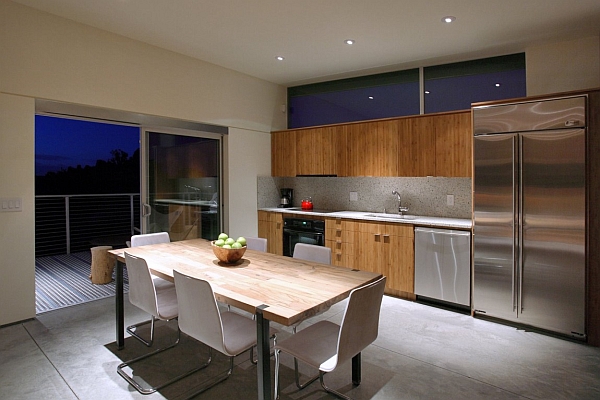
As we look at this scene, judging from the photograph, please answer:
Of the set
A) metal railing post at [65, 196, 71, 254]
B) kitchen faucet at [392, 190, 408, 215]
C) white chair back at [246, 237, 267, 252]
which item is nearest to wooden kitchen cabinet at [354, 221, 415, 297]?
kitchen faucet at [392, 190, 408, 215]

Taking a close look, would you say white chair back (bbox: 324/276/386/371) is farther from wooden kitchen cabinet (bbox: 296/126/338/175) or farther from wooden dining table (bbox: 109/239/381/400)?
wooden kitchen cabinet (bbox: 296/126/338/175)

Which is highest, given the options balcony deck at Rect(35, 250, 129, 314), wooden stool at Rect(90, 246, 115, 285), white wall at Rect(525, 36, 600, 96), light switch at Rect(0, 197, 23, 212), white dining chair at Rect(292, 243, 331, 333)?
white wall at Rect(525, 36, 600, 96)

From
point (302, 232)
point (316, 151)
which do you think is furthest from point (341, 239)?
point (316, 151)

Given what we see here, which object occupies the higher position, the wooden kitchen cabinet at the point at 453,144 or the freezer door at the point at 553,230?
the wooden kitchen cabinet at the point at 453,144

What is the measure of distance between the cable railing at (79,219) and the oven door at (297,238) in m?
2.80

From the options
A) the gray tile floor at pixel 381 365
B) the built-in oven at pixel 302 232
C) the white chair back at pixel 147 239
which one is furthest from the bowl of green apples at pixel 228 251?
the built-in oven at pixel 302 232

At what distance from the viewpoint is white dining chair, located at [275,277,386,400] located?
1808 mm

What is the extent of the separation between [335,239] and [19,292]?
3390 millimetres

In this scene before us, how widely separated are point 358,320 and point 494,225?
2.26 meters

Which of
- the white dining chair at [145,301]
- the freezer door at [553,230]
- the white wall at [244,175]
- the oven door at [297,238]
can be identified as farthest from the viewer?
the white wall at [244,175]

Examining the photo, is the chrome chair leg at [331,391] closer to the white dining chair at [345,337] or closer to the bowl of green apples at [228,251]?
the white dining chair at [345,337]

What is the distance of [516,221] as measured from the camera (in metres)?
3.33

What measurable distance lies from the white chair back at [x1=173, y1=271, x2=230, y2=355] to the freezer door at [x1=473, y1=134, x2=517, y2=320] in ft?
8.97

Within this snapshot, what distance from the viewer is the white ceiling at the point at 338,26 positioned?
10.3 feet
